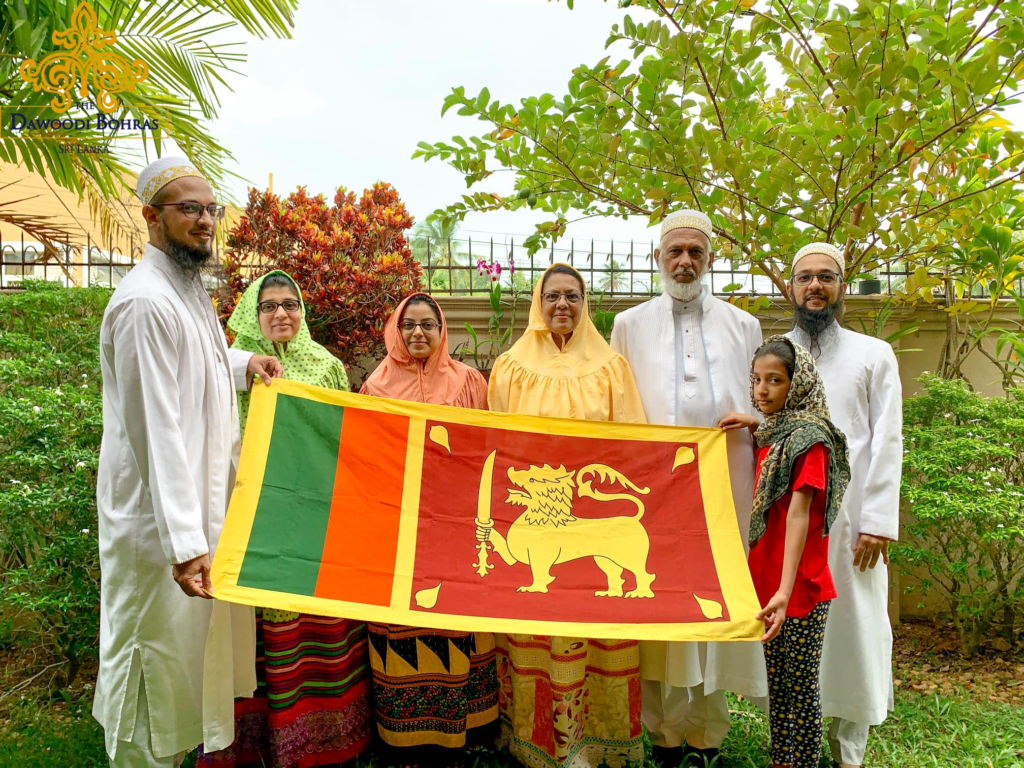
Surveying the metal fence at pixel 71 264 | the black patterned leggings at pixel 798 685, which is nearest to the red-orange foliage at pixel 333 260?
the metal fence at pixel 71 264

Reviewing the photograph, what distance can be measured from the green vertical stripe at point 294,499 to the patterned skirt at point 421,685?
63cm

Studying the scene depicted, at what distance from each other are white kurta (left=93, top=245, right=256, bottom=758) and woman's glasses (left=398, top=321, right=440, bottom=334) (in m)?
0.97

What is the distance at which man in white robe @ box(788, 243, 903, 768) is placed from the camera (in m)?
2.74

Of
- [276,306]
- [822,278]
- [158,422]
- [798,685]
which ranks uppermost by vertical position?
[822,278]

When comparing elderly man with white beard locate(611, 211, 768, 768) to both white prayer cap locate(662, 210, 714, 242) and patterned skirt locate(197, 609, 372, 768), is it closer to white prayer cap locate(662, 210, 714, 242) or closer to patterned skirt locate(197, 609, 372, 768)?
white prayer cap locate(662, 210, 714, 242)

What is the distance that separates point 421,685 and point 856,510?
1.90m

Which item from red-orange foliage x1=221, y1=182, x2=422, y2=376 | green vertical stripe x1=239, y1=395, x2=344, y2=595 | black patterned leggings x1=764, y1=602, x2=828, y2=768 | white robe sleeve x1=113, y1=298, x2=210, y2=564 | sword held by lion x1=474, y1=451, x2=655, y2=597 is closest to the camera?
white robe sleeve x1=113, y1=298, x2=210, y2=564

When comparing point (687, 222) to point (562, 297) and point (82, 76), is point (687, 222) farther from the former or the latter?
point (82, 76)

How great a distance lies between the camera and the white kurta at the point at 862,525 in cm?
274

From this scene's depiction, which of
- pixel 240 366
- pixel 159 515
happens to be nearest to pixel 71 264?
pixel 240 366

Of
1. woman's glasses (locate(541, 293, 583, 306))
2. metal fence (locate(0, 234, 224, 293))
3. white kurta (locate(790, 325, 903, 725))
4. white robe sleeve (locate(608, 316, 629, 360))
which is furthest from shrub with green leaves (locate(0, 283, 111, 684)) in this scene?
white kurta (locate(790, 325, 903, 725))

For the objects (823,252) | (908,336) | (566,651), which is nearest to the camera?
(566,651)

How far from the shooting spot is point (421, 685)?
111 inches

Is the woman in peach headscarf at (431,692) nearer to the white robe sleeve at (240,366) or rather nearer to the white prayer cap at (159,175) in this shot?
the white robe sleeve at (240,366)
